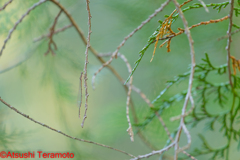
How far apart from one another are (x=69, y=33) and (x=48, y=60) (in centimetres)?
41

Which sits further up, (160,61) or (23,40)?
(23,40)

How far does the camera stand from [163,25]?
1.29 ft

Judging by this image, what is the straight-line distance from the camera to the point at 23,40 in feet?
3.88

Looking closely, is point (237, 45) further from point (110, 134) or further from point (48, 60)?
point (48, 60)

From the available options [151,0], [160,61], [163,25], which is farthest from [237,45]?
[163,25]

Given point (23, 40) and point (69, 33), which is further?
point (69, 33)

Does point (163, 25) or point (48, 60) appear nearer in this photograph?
point (163, 25)

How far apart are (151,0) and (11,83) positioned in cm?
87

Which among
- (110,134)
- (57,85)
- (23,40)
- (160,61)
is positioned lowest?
(110,134)

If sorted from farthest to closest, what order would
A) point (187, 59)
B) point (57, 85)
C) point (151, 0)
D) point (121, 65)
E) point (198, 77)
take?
point (121, 65), point (187, 59), point (57, 85), point (151, 0), point (198, 77)

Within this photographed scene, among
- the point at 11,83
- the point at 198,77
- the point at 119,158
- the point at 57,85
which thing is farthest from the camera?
the point at 119,158

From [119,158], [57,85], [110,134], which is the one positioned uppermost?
[57,85]

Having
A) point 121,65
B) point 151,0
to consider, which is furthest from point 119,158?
point 151,0

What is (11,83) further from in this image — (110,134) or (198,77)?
(198,77)
